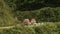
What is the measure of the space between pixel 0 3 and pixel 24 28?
4.02m

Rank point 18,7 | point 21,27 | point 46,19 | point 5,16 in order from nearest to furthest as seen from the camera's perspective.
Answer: point 21,27
point 5,16
point 46,19
point 18,7

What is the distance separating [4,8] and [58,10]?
585cm

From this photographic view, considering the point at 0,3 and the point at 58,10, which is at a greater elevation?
the point at 0,3

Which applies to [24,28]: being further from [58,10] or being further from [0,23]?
[58,10]

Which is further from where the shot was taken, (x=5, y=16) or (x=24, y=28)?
(x=5, y=16)

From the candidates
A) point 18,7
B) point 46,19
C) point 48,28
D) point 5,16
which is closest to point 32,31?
point 48,28

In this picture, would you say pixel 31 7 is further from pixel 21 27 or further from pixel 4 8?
pixel 21 27

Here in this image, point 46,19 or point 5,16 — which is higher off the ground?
point 5,16

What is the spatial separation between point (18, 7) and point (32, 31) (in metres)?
9.22

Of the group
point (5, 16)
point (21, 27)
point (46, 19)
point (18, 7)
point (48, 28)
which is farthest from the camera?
point (18, 7)

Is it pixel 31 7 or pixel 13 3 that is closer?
pixel 13 3

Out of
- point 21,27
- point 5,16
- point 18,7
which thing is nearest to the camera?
point 21,27

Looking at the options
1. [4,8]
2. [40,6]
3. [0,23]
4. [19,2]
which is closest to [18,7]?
[19,2]

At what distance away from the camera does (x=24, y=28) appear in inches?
514
